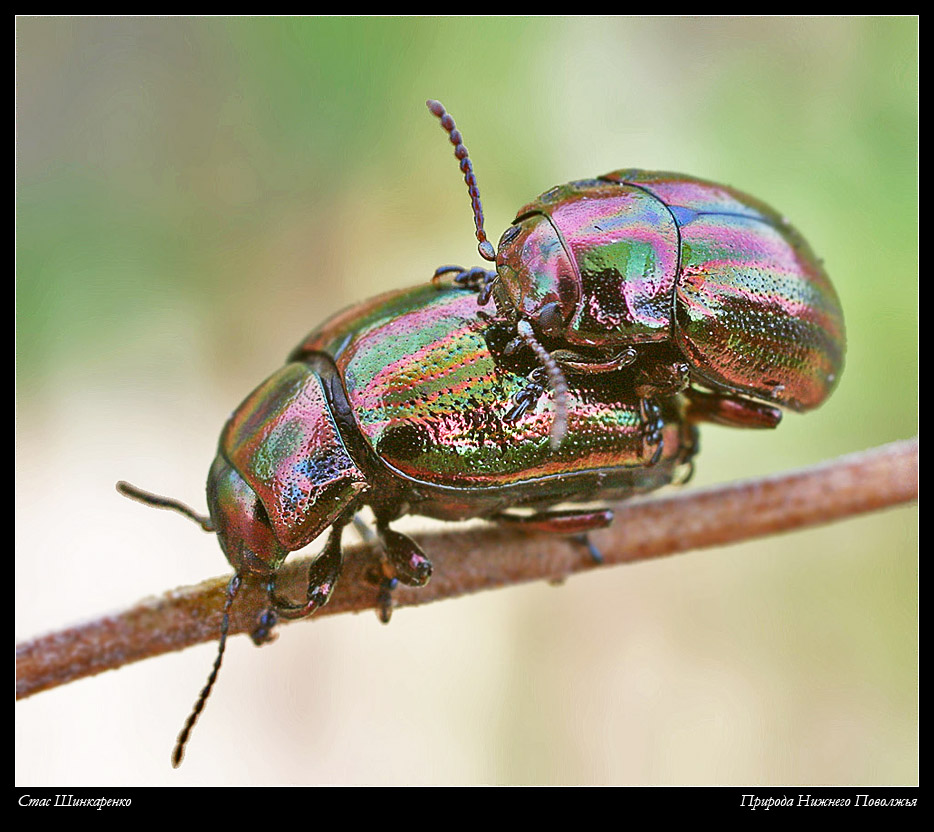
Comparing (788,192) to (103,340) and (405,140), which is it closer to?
(405,140)

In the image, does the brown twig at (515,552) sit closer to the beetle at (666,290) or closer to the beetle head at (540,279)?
the beetle at (666,290)

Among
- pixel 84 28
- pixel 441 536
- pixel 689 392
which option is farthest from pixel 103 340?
pixel 689 392

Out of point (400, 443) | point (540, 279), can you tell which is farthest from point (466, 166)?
point (400, 443)

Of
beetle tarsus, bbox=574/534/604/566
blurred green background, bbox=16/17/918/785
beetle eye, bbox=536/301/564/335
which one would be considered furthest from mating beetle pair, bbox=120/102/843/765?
blurred green background, bbox=16/17/918/785

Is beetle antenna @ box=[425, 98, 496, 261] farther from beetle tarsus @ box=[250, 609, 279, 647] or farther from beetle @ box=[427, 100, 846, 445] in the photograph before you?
beetle tarsus @ box=[250, 609, 279, 647]

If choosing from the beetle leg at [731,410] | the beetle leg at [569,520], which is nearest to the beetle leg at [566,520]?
the beetle leg at [569,520]

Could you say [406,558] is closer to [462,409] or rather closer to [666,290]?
[462,409]
